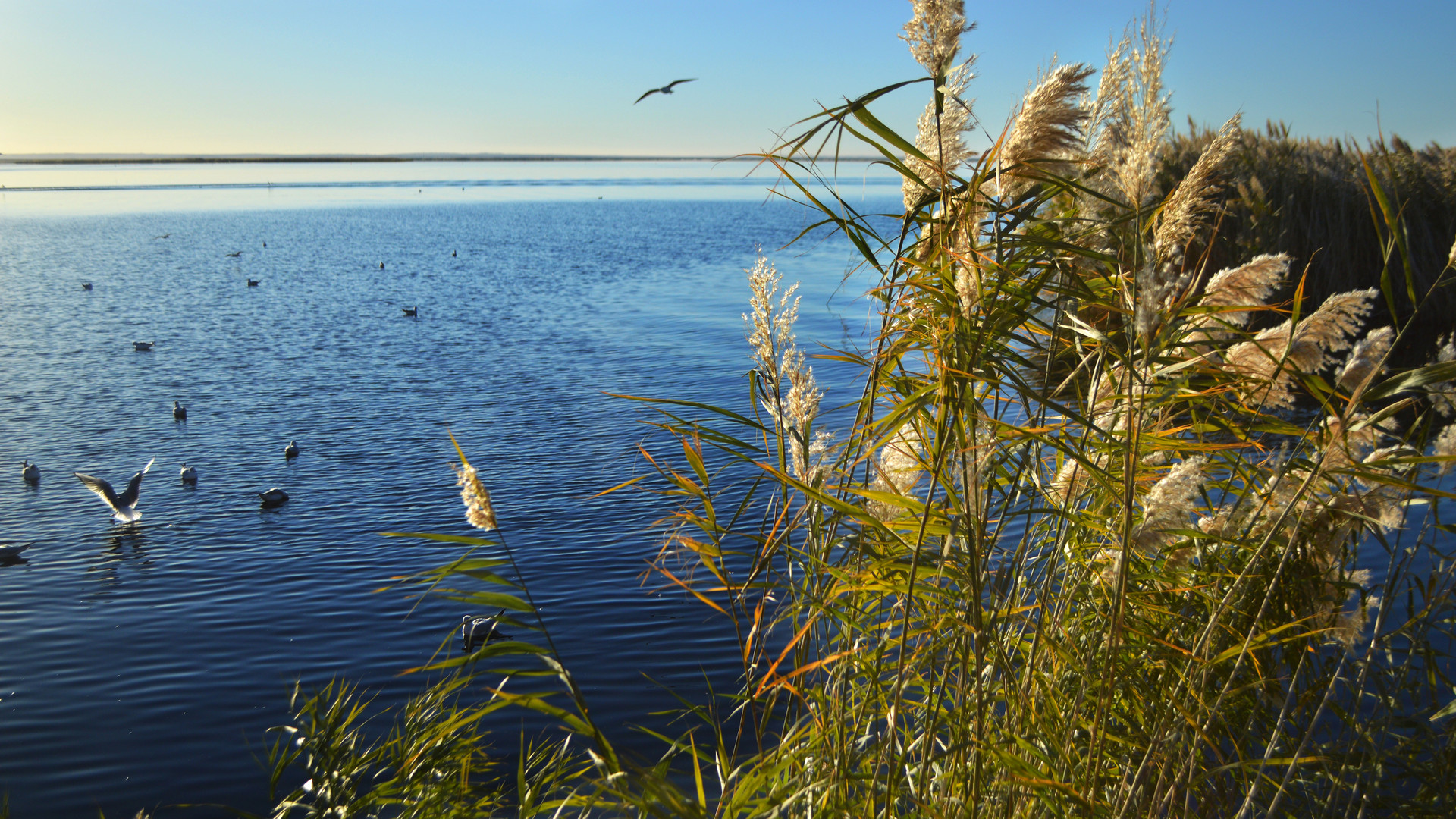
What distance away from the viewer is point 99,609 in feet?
25.5

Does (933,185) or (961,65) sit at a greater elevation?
(961,65)

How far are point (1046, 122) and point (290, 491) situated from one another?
1010 centimetres

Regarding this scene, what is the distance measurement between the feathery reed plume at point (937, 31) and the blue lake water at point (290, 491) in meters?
0.57

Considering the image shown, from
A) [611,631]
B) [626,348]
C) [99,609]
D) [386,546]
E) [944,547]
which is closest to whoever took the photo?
[944,547]

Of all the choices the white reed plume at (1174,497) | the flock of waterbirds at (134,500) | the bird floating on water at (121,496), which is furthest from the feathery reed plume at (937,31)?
the bird floating on water at (121,496)

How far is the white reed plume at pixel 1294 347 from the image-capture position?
220 centimetres

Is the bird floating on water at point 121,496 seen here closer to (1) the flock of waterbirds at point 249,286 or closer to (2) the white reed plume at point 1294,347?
(1) the flock of waterbirds at point 249,286

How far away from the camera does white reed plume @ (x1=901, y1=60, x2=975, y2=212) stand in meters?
2.23

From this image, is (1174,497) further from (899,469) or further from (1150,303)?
(899,469)

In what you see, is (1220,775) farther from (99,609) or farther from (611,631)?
(99,609)

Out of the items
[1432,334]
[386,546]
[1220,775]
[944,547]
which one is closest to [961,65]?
[944,547]

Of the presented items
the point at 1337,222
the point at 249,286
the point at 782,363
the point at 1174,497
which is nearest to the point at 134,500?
the point at 782,363

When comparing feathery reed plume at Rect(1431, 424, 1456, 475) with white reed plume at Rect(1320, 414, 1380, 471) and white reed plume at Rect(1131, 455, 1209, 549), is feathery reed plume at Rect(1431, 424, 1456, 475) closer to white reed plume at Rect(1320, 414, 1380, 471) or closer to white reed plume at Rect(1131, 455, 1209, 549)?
white reed plume at Rect(1320, 414, 1380, 471)

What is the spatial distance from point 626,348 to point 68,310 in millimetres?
14843
